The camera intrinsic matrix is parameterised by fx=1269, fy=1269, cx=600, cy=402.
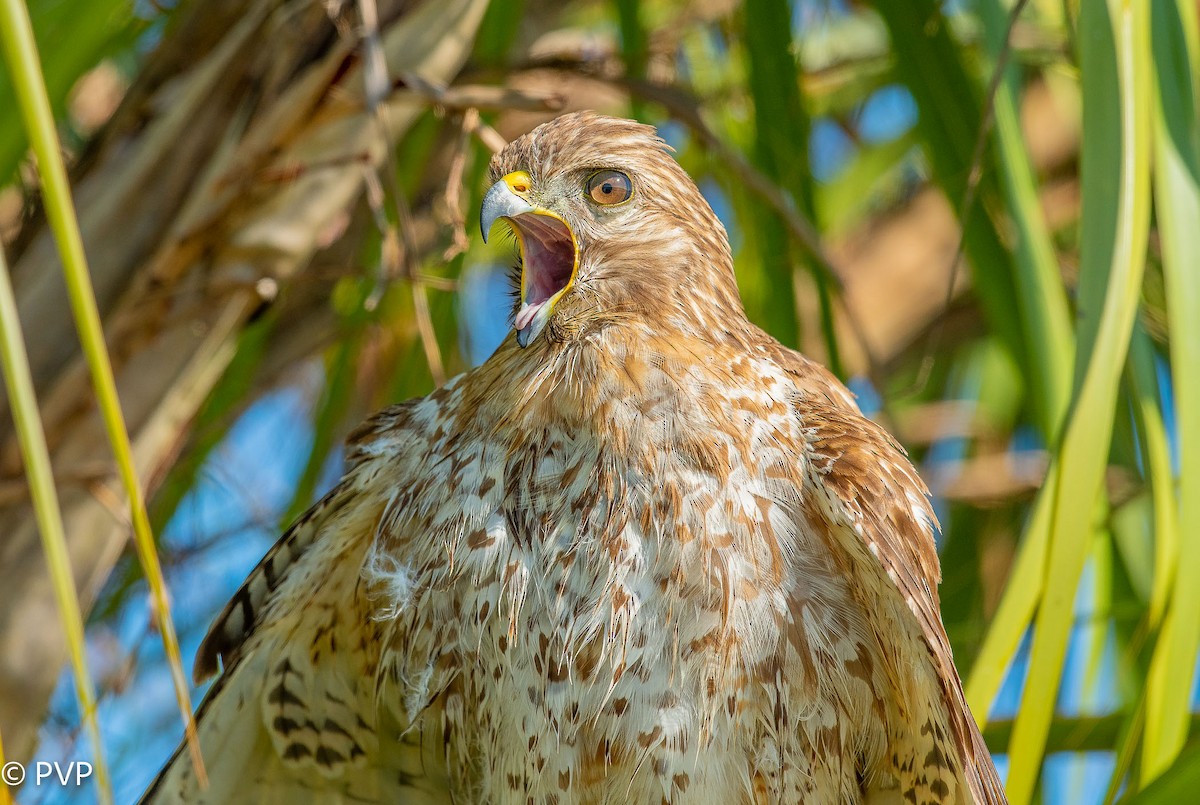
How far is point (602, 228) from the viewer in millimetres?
2842

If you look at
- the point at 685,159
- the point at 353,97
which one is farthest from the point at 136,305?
the point at 685,159

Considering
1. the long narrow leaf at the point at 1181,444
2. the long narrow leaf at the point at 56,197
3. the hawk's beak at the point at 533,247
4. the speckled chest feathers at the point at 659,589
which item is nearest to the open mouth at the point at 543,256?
the hawk's beak at the point at 533,247

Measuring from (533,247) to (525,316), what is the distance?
0.36m

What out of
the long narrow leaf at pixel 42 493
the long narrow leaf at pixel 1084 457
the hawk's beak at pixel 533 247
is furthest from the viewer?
the hawk's beak at pixel 533 247

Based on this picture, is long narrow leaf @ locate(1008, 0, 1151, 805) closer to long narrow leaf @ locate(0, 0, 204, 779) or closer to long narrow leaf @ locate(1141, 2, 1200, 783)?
long narrow leaf @ locate(1141, 2, 1200, 783)

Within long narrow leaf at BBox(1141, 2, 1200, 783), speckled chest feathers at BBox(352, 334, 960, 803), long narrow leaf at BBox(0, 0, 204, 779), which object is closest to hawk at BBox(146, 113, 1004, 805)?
speckled chest feathers at BBox(352, 334, 960, 803)

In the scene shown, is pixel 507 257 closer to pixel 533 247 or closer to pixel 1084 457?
pixel 533 247

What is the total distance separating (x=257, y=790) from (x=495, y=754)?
68 centimetres

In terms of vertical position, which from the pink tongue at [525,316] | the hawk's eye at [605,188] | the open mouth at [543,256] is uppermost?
the hawk's eye at [605,188]

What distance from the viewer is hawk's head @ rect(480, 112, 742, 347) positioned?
2.78 meters

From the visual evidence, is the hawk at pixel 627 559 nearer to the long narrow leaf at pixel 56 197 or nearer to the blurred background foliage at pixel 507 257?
the blurred background foliage at pixel 507 257

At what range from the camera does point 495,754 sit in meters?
2.84

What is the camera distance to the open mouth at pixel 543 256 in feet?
9.35

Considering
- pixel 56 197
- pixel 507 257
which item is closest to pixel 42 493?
pixel 56 197
